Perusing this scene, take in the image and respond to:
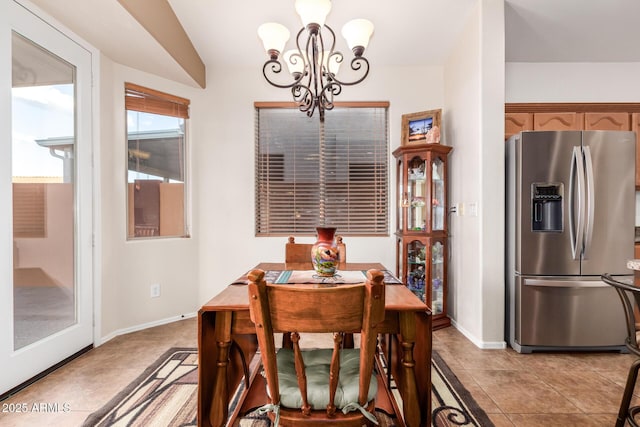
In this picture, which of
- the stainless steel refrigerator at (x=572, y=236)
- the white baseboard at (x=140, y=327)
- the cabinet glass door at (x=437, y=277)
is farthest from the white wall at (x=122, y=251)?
the stainless steel refrigerator at (x=572, y=236)

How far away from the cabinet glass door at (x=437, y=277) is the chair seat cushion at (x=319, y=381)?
6.50 ft

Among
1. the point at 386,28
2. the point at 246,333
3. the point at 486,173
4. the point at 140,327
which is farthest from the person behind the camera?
the point at 140,327

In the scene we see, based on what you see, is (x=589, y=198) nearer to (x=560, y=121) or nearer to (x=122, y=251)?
(x=560, y=121)

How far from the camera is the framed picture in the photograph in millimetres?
3066

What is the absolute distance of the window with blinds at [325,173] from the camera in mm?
3566

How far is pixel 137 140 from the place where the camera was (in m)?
3.06

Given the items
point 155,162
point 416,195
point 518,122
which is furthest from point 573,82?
point 155,162

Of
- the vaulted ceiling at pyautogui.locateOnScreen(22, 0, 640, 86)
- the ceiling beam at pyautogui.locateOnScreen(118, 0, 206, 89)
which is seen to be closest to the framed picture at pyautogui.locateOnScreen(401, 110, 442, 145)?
the vaulted ceiling at pyautogui.locateOnScreen(22, 0, 640, 86)

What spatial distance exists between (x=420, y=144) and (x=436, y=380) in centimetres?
201

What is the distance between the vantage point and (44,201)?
2.24 m

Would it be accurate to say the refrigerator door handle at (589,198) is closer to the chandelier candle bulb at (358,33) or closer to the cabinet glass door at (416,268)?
the cabinet glass door at (416,268)

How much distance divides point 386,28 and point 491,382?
2.94 m

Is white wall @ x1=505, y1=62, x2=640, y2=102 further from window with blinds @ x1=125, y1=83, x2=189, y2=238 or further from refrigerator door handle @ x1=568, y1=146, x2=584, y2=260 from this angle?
window with blinds @ x1=125, y1=83, x2=189, y2=238

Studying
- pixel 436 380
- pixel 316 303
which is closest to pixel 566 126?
pixel 436 380
